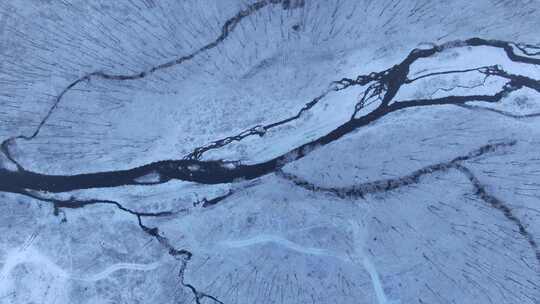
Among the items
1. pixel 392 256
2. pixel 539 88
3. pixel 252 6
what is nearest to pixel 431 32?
pixel 539 88

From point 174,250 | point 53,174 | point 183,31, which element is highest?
point 183,31

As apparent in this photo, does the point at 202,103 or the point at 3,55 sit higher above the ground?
the point at 3,55

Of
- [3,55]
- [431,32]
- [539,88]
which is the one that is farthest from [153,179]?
[539,88]

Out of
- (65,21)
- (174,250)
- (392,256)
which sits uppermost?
(65,21)

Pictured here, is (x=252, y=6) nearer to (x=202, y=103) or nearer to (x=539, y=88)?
(x=202, y=103)

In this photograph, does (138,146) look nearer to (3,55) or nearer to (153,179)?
(153,179)

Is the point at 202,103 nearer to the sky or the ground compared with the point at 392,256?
nearer to the sky
